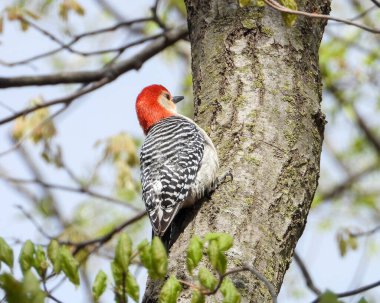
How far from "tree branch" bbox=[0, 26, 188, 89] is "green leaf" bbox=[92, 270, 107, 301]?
11.7ft

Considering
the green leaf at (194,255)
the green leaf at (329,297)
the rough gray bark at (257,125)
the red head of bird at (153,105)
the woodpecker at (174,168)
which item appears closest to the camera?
the green leaf at (329,297)

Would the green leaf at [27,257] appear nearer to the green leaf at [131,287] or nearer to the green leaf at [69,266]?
the green leaf at [69,266]

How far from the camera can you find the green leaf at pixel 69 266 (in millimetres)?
3174

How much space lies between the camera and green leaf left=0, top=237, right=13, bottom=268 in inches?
122

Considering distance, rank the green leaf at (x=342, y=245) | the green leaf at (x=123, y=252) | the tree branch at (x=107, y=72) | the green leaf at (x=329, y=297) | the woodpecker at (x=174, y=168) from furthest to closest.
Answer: the green leaf at (x=342, y=245) < the tree branch at (x=107, y=72) < the woodpecker at (x=174, y=168) < the green leaf at (x=123, y=252) < the green leaf at (x=329, y=297)

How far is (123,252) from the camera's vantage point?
3031 millimetres

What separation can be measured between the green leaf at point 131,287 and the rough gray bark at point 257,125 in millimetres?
968

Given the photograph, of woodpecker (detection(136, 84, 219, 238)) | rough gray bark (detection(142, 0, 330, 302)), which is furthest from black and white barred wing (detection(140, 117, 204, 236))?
rough gray bark (detection(142, 0, 330, 302))

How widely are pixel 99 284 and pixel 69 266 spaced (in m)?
0.15

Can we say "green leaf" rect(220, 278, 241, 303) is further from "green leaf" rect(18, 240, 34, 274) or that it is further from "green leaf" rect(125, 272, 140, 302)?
"green leaf" rect(18, 240, 34, 274)

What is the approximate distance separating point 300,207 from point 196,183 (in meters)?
0.96

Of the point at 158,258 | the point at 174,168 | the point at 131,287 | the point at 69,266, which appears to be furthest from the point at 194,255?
the point at 174,168

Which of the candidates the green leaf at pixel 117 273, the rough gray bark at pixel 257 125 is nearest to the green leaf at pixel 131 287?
the green leaf at pixel 117 273

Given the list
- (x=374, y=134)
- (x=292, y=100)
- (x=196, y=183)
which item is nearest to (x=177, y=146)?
(x=196, y=183)
